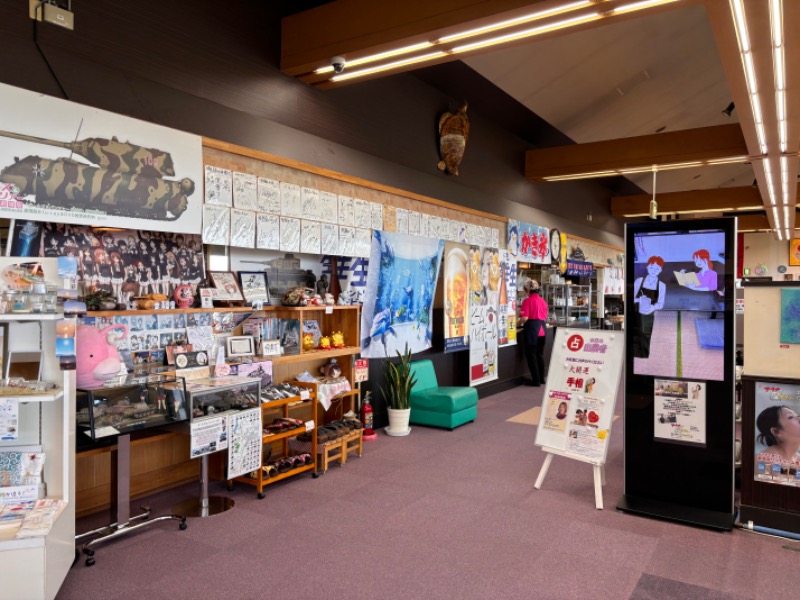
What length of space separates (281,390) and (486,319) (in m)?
4.15

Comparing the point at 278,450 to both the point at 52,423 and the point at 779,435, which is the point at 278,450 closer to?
the point at 52,423

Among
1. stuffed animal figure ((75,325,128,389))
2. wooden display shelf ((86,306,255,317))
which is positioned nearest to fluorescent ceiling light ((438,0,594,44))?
wooden display shelf ((86,306,255,317))

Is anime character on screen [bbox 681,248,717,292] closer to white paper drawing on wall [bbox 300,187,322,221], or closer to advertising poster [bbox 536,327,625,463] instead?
advertising poster [bbox 536,327,625,463]

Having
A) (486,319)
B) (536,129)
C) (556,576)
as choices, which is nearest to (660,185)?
(536,129)

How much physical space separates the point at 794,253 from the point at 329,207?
20571 millimetres

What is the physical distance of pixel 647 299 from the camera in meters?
4.07

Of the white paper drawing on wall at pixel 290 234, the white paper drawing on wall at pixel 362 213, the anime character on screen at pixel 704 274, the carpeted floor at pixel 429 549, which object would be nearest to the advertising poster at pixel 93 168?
the white paper drawing on wall at pixel 290 234

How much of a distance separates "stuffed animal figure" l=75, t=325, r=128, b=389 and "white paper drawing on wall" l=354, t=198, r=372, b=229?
286cm

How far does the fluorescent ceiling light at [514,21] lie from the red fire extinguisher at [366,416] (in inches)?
135

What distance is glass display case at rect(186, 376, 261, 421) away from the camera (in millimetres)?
3779

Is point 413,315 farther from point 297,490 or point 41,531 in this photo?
point 41,531

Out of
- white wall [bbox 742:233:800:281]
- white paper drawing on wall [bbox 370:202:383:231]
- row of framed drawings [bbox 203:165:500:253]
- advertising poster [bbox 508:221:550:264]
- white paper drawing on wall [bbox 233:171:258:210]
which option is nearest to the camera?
row of framed drawings [bbox 203:165:500:253]

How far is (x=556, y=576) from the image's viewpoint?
307 centimetres

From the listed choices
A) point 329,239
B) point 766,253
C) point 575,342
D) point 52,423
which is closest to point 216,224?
point 329,239
